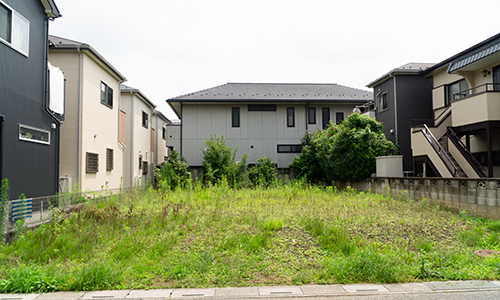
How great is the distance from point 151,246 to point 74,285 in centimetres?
146

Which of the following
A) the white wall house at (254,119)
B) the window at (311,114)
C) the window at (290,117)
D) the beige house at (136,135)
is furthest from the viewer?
the window at (311,114)

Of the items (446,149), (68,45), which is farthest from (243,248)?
(68,45)

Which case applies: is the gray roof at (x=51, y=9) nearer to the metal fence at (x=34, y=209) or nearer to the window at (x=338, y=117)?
the metal fence at (x=34, y=209)

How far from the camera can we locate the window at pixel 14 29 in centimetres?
782

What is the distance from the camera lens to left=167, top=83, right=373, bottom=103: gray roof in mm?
19062

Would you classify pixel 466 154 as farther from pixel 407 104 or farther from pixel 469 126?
pixel 407 104

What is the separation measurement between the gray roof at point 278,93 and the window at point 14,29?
1025cm

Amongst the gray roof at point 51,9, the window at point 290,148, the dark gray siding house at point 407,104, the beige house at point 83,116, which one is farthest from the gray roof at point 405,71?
the gray roof at point 51,9

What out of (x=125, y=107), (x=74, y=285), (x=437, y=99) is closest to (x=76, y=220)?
(x=74, y=285)

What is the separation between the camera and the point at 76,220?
7.06 meters

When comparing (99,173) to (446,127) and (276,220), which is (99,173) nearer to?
(276,220)

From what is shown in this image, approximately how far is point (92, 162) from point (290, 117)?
36.2ft

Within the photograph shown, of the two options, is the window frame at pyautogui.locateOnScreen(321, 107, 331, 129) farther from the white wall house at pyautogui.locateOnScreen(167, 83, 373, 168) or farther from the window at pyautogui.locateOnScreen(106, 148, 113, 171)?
the window at pyautogui.locateOnScreen(106, 148, 113, 171)

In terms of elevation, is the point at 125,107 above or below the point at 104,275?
above
